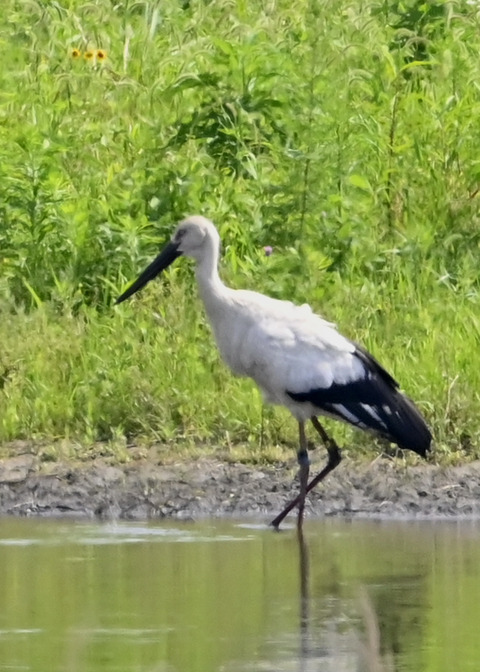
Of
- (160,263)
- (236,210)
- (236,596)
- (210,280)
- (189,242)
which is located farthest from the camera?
(236,210)

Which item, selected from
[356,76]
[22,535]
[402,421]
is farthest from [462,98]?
[22,535]

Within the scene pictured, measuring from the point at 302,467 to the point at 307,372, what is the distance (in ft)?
1.32

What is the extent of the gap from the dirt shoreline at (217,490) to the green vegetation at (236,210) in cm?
21

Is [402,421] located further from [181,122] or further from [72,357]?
[181,122]

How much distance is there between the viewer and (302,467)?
26.4 feet

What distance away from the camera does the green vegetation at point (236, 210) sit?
28.7 ft

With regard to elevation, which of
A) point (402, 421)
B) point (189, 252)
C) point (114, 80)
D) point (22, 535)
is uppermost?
point (114, 80)

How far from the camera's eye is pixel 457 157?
422 inches

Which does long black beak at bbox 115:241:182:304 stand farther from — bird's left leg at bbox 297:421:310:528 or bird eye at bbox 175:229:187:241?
bird's left leg at bbox 297:421:310:528

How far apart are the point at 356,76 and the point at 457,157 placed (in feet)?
2.92

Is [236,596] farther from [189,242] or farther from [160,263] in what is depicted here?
[160,263]

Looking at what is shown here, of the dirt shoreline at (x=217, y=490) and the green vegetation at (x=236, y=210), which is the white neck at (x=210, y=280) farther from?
the dirt shoreline at (x=217, y=490)

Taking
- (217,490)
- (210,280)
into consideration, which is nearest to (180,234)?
(210,280)

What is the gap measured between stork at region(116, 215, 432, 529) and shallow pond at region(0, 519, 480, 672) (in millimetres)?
378
